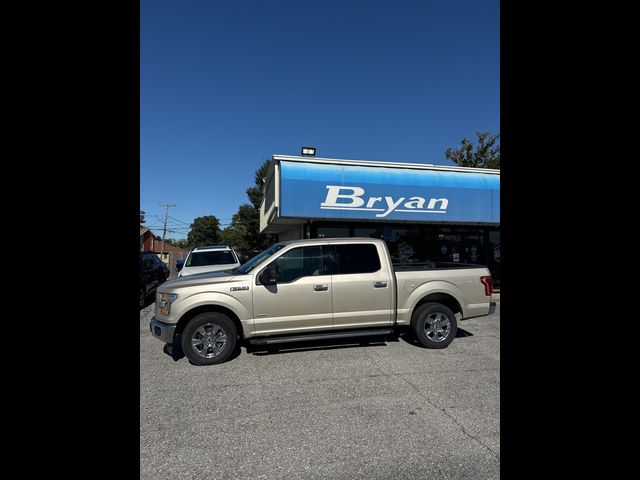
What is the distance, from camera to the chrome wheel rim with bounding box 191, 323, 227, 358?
5.50 meters

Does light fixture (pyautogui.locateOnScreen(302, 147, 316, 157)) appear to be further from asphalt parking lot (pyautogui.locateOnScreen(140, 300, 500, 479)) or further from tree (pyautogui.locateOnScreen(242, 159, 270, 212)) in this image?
tree (pyautogui.locateOnScreen(242, 159, 270, 212))

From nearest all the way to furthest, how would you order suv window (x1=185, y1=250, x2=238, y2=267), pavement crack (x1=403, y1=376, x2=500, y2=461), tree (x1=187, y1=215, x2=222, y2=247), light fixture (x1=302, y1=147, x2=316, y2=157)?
pavement crack (x1=403, y1=376, x2=500, y2=461) < suv window (x1=185, y1=250, x2=238, y2=267) < light fixture (x1=302, y1=147, x2=316, y2=157) < tree (x1=187, y1=215, x2=222, y2=247)

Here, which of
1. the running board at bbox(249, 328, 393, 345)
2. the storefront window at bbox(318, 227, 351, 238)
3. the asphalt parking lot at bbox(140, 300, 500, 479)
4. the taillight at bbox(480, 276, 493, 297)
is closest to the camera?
Result: the asphalt parking lot at bbox(140, 300, 500, 479)

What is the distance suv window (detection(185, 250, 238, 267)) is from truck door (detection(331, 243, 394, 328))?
22.2 feet

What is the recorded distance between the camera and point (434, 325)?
636cm

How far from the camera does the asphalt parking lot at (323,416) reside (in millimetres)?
2857

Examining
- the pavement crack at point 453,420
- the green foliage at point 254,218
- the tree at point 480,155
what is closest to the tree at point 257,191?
the green foliage at point 254,218

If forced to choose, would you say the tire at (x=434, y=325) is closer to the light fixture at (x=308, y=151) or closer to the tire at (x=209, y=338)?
the tire at (x=209, y=338)

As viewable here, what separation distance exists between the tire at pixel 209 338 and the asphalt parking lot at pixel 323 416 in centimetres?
24

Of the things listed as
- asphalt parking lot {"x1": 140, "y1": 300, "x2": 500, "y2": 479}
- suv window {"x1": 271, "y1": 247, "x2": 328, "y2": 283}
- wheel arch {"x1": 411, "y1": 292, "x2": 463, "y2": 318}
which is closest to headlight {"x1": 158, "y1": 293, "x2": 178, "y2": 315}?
asphalt parking lot {"x1": 140, "y1": 300, "x2": 500, "y2": 479}
